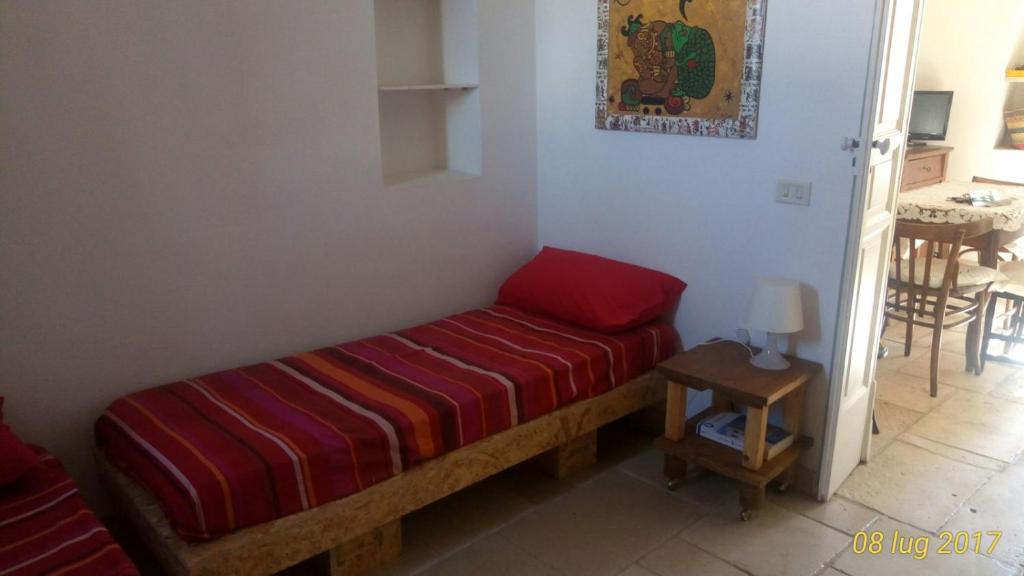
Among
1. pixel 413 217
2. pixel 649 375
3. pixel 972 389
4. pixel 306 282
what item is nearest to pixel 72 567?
pixel 306 282

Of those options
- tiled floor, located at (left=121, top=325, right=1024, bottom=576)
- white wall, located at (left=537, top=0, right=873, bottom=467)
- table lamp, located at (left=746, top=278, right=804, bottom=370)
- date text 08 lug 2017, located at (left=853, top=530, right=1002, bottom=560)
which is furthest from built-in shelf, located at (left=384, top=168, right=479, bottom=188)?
date text 08 lug 2017, located at (left=853, top=530, right=1002, bottom=560)

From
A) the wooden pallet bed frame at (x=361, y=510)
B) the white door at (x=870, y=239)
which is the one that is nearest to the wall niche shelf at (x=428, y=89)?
the wooden pallet bed frame at (x=361, y=510)

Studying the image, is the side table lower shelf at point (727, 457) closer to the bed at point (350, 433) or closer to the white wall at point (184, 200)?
the bed at point (350, 433)

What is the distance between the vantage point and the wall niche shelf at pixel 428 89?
10.8 feet

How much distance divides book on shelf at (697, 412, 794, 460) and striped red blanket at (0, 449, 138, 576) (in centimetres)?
201

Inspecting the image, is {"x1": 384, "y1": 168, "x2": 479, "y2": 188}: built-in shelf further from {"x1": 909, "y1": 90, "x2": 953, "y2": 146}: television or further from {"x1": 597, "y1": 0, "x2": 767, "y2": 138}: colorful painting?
{"x1": 909, "y1": 90, "x2": 953, "y2": 146}: television

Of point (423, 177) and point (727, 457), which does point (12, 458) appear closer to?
point (423, 177)

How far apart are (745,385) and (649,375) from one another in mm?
578

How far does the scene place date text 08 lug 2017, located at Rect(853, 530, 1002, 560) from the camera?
8.16ft

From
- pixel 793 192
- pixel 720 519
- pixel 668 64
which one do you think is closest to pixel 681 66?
pixel 668 64

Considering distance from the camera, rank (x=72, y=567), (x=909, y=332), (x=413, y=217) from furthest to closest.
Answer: (x=909, y=332)
(x=413, y=217)
(x=72, y=567)

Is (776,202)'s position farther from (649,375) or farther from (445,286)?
(445,286)

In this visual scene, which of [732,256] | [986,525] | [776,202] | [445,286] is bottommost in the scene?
[986,525]

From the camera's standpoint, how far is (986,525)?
2627mm
